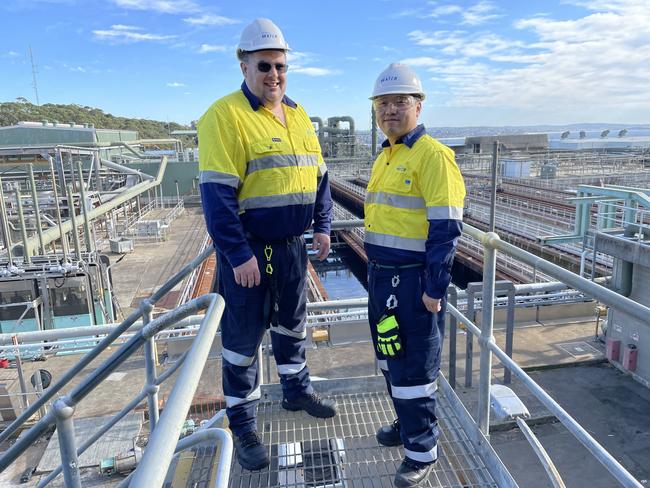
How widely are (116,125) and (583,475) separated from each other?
9874 cm

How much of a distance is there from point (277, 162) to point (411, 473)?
5.73ft

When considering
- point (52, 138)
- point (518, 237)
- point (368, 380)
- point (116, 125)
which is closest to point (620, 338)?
point (368, 380)

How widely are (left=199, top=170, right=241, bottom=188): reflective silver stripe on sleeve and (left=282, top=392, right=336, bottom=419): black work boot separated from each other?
1494 millimetres

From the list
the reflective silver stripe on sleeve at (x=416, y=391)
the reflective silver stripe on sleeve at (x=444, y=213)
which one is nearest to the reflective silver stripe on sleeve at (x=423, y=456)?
the reflective silver stripe on sleeve at (x=416, y=391)

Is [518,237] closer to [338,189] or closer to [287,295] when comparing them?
[287,295]

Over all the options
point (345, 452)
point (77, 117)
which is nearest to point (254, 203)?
point (345, 452)

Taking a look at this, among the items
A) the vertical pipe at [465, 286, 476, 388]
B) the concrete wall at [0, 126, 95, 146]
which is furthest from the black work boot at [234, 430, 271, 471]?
the concrete wall at [0, 126, 95, 146]

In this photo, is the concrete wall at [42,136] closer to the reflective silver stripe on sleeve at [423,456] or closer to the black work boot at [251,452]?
the black work boot at [251,452]

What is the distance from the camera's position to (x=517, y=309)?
29.8ft

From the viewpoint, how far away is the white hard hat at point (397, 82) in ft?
7.89

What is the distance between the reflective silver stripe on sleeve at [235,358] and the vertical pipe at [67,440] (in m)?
1.15

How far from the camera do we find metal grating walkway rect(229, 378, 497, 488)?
251 cm

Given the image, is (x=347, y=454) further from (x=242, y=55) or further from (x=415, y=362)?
(x=242, y=55)

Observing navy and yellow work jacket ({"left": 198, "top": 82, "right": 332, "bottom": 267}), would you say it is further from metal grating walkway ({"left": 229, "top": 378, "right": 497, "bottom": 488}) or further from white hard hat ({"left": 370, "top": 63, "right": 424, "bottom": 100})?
metal grating walkway ({"left": 229, "top": 378, "right": 497, "bottom": 488})
